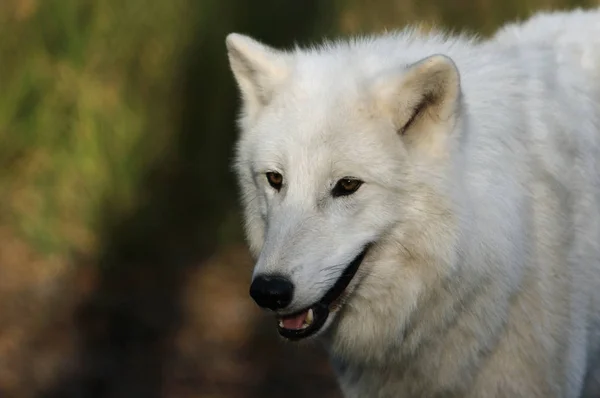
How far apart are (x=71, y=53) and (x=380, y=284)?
496 centimetres

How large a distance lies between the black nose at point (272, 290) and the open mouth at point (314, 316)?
0.22m

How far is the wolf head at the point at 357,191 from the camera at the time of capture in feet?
11.1

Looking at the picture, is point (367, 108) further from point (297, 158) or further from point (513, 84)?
point (513, 84)

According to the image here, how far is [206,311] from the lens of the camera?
6.98m

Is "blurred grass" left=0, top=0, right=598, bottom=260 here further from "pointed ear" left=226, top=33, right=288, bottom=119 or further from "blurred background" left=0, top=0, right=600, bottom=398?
"pointed ear" left=226, top=33, right=288, bottom=119

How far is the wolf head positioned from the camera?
3385 millimetres

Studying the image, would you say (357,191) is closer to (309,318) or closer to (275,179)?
(275,179)

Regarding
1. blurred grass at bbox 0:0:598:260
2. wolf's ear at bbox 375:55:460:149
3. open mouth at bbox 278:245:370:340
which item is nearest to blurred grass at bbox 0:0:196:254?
blurred grass at bbox 0:0:598:260

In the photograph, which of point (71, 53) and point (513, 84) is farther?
point (71, 53)

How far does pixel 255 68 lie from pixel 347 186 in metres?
0.71

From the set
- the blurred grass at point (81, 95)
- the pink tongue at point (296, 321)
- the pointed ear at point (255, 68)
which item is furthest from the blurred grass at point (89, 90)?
the pink tongue at point (296, 321)

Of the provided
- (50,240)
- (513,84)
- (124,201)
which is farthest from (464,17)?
(513,84)

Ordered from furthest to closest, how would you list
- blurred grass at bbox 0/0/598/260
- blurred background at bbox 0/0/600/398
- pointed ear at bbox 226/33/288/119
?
1. blurred grass at bbox 0/0/598/260
2. blurred background at bbox 0/0/600/398
3. pointed ear at bbox 226/33/288/119

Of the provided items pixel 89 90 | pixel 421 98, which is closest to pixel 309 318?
pixel 421 98
